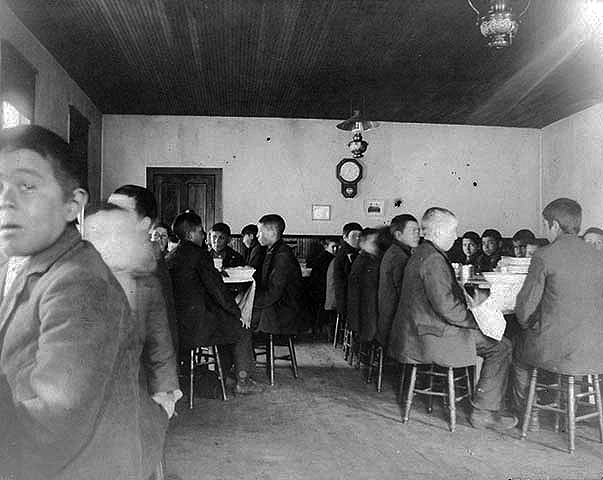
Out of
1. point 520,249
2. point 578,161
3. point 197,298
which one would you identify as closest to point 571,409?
point 197,298

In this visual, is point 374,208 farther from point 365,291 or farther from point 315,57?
point 365,291

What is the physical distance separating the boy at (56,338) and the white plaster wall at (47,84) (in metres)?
3.96

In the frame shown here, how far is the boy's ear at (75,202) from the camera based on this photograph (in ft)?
3.55

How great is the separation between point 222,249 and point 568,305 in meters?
4.83

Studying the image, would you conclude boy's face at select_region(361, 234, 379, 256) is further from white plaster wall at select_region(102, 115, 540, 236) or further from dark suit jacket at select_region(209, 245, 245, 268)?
white plaster wall at select_region(102, 115, 540, 236)

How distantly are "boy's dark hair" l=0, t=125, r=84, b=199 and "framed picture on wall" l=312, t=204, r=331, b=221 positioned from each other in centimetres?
871

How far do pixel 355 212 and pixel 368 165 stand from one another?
81cm

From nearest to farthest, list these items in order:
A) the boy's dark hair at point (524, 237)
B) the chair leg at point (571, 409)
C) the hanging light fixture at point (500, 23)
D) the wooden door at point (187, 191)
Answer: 1. the chair leg at point (571, 409)
2. the hanging light fixture at point (500, 23)
3. the boy's dark hair at point (524, 237)
4. the wooden door at point (187, 191)

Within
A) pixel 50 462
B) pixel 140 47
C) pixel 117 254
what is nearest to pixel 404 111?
pixel 140 47

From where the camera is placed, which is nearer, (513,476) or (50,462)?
(50,462)

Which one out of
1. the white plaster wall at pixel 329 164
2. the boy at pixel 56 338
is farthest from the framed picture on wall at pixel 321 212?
the boy at pixel 56 338

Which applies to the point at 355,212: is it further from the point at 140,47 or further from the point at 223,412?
the point at 223,412

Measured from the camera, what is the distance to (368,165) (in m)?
9.89

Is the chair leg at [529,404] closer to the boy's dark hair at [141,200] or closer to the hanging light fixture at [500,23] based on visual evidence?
the hanging light fixture at [500,23]
